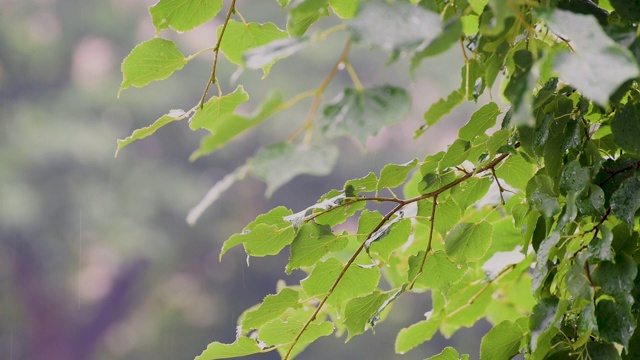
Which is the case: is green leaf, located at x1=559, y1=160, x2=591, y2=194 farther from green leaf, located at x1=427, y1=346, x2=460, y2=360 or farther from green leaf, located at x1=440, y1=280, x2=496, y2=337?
green leaf, located at x1=440, y1=280, x2=496, y2=337

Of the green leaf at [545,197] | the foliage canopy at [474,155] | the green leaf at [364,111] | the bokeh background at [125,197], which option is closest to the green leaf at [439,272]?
the foliage canopy at [474,155]

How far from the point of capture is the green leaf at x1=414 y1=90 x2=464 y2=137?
14.7 inches

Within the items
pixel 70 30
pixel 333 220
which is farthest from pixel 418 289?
pixel 70 30

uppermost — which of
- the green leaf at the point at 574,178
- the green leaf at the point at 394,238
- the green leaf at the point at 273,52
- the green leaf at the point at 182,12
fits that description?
the green leaf at the point at 182,12

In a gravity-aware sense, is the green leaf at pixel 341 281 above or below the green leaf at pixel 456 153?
below

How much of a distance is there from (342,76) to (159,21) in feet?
9.88

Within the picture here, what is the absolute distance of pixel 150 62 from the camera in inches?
18.9

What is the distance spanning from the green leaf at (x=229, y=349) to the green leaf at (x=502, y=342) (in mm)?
140

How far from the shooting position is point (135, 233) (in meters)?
3.28

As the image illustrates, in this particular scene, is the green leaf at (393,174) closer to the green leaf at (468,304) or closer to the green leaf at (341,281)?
the green leaf at (341,281)

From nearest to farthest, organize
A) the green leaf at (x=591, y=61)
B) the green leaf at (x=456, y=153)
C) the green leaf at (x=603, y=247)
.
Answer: the green leaf at (x=591, y=61) → the green leaf at (x=603, y=247) → the green leaf at (x=456, y=153)

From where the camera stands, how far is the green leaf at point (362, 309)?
51 cm

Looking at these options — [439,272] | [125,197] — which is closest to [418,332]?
[439,272]

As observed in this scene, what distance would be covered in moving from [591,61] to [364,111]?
0.07m
